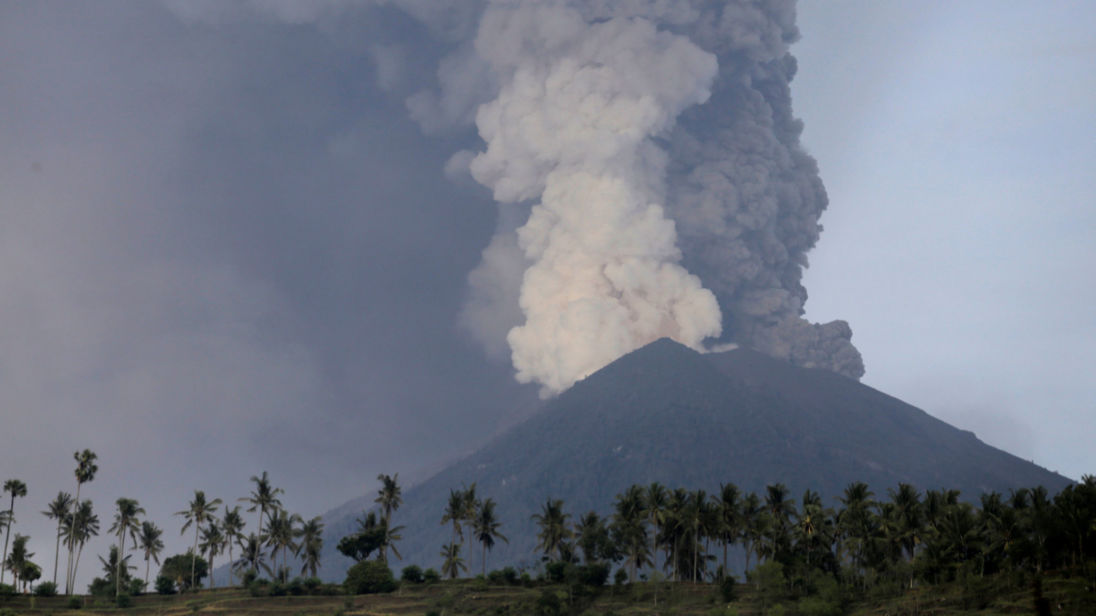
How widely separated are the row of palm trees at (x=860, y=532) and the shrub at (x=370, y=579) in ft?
47.6

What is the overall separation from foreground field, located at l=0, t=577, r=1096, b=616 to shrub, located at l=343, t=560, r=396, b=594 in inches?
84.3

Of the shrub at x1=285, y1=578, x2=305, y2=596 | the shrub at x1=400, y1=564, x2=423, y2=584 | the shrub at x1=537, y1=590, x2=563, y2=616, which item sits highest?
the shrub at x1=400, y1=564, x2=423, y2=584

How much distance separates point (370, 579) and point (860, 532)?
217 feet

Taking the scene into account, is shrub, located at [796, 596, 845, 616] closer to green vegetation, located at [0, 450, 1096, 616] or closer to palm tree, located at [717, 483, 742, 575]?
green vegetation, located at [0, 450, 1096, 616]

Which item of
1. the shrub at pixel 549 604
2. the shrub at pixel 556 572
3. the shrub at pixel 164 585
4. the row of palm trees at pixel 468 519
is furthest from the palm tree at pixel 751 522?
the shrub at pixel 164 585

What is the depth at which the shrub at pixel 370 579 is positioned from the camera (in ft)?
425

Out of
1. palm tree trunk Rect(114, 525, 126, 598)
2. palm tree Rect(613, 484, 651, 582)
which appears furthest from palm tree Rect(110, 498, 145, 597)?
palm tree Rect(613, 484, 651, 582)

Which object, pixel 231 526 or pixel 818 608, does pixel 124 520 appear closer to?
pixel 231 526

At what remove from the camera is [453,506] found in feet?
465

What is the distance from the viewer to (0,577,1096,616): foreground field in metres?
92.6

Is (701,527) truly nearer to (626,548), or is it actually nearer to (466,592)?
(626,548)

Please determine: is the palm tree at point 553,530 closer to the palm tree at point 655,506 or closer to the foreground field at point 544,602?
the foreground field at point 544,602

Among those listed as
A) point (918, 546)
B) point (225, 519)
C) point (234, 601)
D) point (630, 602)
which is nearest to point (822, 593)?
point (918, 546)

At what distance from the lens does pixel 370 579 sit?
130 meters
